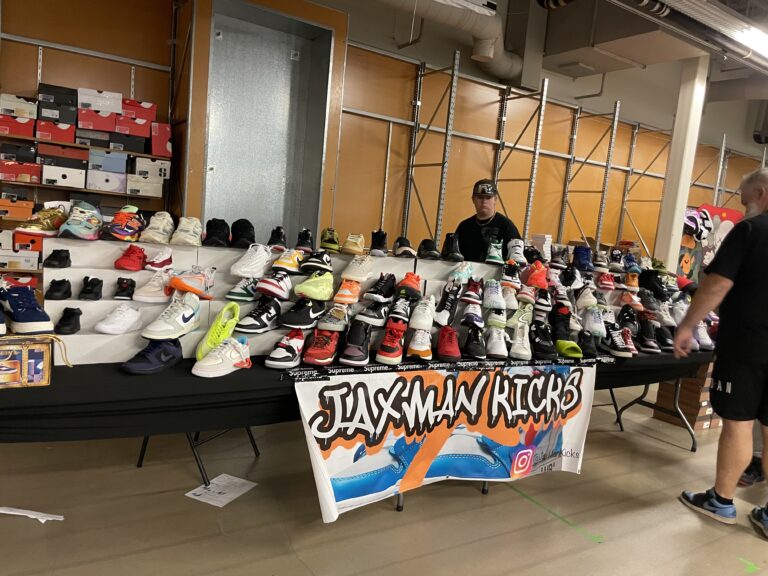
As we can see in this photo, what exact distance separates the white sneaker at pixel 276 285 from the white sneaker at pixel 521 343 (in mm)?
1088

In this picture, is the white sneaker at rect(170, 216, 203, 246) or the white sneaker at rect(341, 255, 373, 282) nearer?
the white sneaker at rect(170, 216, 203, 246)

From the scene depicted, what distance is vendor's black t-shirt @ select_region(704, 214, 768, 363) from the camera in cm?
223

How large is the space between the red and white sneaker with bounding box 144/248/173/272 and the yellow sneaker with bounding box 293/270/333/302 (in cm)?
52

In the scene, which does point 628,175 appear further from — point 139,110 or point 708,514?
point 139,110

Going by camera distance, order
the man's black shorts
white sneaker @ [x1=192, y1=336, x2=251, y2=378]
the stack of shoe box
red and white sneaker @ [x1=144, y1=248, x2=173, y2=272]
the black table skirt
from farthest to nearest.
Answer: the stack of shoe box, the man's black shorts, red and white sneaker @ [x1=144, y1=248, x2=173, y2=272], white sneaker @ [x1=192, y1=336, x2=251, y2=378], the black table skirt

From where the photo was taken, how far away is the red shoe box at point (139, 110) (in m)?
4.17

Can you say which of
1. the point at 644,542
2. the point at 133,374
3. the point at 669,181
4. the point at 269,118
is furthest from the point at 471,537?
the point at 669,181

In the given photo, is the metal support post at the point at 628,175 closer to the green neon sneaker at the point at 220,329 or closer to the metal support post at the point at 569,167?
the metal support post at the point at 569,167

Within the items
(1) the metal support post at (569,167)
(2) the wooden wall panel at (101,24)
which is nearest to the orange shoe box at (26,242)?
(2) the wooden wall panel at (101,24)

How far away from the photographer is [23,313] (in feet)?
5.67

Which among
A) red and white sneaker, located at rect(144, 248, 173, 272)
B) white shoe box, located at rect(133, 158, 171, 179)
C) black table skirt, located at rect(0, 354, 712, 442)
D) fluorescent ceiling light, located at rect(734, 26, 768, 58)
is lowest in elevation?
black table skirt, located at rect(0, 354, 712, 442)

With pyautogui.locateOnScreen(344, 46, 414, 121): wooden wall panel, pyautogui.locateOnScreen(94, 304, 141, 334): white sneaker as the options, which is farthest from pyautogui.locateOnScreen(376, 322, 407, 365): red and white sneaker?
pyautogui.locateOnScreen(344, 46, 414, 121): wooden wall panel

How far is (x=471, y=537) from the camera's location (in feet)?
6.84

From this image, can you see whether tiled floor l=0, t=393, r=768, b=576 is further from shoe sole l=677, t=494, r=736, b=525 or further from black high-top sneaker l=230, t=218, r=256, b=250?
black high-top sneaker l=230, t=218, r=256, b=250
